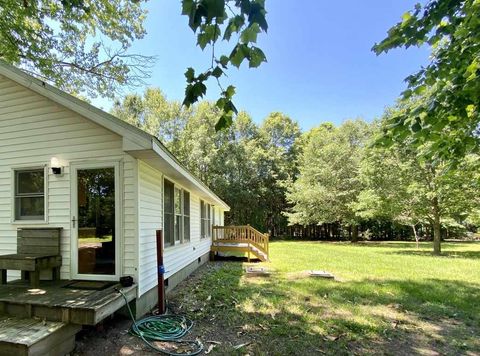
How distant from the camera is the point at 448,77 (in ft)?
10.7

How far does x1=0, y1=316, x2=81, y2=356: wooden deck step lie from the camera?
115 inches

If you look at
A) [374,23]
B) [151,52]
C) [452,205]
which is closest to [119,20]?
[151,52]

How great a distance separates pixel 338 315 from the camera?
5148 mm

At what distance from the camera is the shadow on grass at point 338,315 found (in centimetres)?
403

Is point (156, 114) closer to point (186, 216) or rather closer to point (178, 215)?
point (186, 216)

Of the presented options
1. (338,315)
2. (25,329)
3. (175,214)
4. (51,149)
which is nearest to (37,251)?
(51,149)

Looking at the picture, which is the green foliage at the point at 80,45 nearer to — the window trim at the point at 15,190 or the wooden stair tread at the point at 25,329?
the window trim at the point at 15,190

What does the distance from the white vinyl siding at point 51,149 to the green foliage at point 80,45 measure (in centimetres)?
475

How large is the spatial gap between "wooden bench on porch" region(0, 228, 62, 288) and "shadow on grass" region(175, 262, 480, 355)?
2444 millimetres

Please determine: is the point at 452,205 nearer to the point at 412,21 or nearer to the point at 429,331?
the point at 429,331

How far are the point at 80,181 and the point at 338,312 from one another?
16.5 feet

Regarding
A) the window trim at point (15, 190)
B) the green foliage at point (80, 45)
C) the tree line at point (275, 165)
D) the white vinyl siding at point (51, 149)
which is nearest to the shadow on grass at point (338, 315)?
the white vinyl siding at point (51, 149)

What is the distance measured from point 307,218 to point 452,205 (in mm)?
10406

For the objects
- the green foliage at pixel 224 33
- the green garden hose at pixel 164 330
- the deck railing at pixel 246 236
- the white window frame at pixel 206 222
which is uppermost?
the green foliage at pixel 224 33
